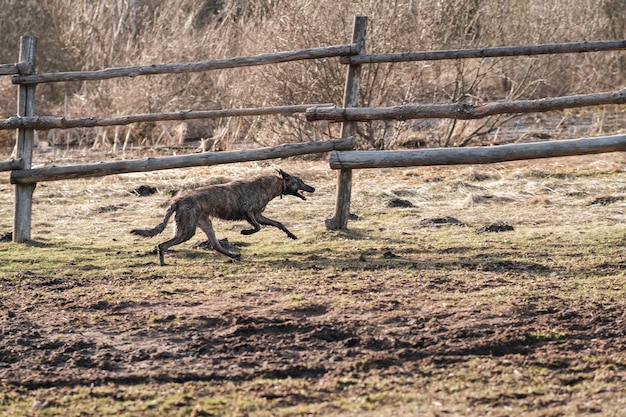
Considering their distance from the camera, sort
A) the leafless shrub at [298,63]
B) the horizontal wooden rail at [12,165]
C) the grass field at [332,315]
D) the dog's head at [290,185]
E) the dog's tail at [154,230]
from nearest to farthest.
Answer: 1. the grass field at [332,315]
2. the dog's tail at [154,230]
3. the horizontal wooden rail at [12,165]
4. the dog's head at [290,185]
5. the leafless shrub at [298,63]

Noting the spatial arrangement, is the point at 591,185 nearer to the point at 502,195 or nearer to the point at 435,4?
the point at 502,195

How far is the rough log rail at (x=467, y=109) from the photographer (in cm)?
864

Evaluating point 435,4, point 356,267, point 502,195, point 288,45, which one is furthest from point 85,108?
point 356,267

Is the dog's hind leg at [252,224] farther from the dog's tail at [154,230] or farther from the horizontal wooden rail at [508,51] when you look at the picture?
the horizontal wooden rail at [508,51]

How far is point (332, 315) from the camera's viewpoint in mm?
6574

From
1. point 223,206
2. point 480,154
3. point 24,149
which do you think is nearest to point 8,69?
point 24,149

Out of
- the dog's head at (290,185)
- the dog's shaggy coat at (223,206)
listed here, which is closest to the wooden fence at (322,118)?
the dog's shaggy coat at (223,206)

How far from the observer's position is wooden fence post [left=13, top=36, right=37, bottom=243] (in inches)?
379

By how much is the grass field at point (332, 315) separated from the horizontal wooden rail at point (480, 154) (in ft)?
2.53

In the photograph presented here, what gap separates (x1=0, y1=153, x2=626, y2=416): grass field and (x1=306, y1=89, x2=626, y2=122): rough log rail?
118cm

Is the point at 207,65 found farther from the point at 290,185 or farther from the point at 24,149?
the point at 24,149

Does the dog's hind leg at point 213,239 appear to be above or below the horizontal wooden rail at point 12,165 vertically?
below

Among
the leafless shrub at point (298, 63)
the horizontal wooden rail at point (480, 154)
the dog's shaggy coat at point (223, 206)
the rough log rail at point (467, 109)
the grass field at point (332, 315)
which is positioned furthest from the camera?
the leafless shrub at point (298, 63)

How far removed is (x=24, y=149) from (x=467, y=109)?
4.29 meters
